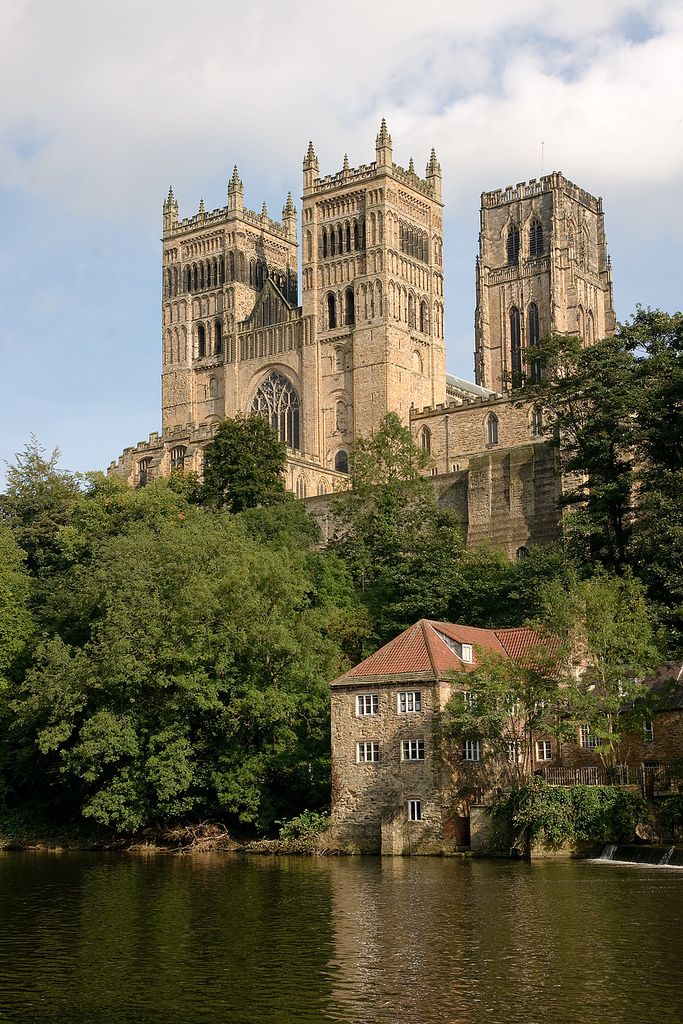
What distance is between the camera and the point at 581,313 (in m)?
124

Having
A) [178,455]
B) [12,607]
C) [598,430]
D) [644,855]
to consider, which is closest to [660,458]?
[598,430]

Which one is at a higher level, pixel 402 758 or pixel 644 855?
pixel 402 758

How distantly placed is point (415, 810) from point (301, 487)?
50538mm

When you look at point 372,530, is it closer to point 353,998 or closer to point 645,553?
point 645,553

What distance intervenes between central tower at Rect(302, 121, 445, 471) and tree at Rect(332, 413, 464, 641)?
994 inches

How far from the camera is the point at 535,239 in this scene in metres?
127

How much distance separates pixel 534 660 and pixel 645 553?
10385 millimetres

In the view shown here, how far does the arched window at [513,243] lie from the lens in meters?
129

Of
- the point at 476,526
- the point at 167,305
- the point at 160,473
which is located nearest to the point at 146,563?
the point at 476,526

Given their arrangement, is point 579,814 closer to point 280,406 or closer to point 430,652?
point 430,652

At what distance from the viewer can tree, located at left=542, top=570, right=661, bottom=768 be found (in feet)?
140

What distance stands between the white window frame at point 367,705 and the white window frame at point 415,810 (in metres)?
3.09

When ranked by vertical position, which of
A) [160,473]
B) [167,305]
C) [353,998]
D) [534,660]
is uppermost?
[167,305]

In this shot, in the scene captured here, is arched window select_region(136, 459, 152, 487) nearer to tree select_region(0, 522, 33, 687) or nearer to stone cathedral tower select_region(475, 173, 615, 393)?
tree select_region(0, 522, 33, 687)
